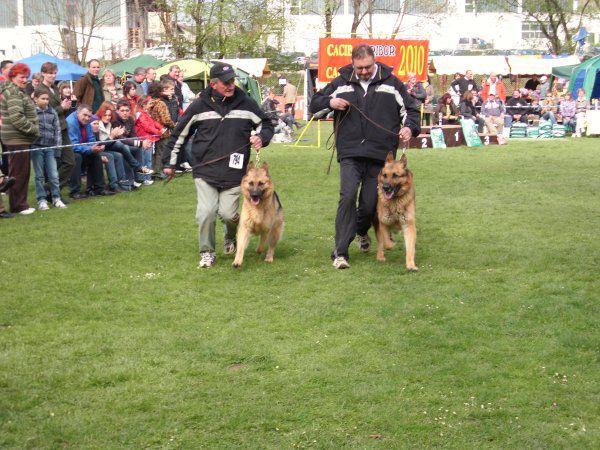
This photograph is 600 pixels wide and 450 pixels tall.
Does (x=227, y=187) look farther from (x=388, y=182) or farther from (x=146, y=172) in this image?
(x=146, y=172)

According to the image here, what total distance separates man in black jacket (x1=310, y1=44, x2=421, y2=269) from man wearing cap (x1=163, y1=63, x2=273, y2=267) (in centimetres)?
74

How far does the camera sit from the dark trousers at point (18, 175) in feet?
38.3

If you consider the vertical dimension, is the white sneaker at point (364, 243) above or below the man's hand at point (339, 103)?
below

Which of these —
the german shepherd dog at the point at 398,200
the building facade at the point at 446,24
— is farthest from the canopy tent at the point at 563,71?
the german shepherd dog at the point at 398,200

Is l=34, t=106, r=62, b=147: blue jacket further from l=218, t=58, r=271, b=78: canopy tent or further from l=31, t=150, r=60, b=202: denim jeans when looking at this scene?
l=218, t=58, r=271, b=78: canopy tent

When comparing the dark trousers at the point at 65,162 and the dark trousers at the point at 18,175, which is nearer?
the dark trousers at the point at 18,175

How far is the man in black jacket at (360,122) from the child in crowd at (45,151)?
5.41 m

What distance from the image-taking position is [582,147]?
22.0 meters

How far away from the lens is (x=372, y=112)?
8.21m

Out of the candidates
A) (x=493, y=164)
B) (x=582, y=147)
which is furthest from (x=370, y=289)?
(x=582, y=147)

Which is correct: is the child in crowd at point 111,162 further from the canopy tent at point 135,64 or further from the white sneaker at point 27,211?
the canopy tent at point 135,64

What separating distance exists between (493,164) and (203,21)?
21.9 meters

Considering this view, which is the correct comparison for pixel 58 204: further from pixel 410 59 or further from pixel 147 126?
pixel 410 59

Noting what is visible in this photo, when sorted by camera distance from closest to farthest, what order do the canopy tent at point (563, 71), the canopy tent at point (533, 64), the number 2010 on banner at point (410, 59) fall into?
the number 2010 on banner at point (410, 59), the canopy tent at point (563, 71), the canopy tent at point (533, 64)
